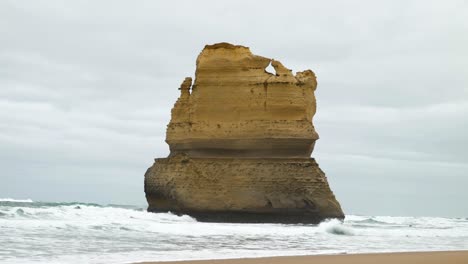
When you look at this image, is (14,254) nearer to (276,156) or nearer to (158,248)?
(158,248)

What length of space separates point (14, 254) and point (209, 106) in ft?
68.0

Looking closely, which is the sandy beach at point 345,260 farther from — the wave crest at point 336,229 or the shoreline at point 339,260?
the wave crest at point 336,229

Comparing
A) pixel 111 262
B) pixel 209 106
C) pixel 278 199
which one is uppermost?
pixel 209 106

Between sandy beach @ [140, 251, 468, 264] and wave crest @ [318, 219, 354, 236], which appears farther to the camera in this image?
wave crest @ [318, 219, 354, 236]

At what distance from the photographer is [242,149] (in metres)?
32.7

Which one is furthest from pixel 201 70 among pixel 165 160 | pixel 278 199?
pixel 278 199

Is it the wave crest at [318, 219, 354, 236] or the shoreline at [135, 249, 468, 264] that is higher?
the wave crest at [318, 219, 354, 236]

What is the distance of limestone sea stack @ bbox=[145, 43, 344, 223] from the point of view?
31625mm

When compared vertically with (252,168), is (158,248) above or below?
below

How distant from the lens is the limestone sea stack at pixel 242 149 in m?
31.6

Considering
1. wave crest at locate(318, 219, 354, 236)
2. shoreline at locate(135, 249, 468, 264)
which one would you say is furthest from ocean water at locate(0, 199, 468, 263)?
shoreline at locate(135, 249, 468, 264)

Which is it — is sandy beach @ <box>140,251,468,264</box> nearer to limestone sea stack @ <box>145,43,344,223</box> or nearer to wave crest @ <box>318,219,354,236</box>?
wave crest @ <box>318,219,354,236</box>

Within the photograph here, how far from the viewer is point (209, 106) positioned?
111 ft

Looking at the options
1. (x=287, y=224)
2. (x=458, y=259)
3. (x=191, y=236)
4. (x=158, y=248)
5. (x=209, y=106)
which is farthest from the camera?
(x=209, y=106)
